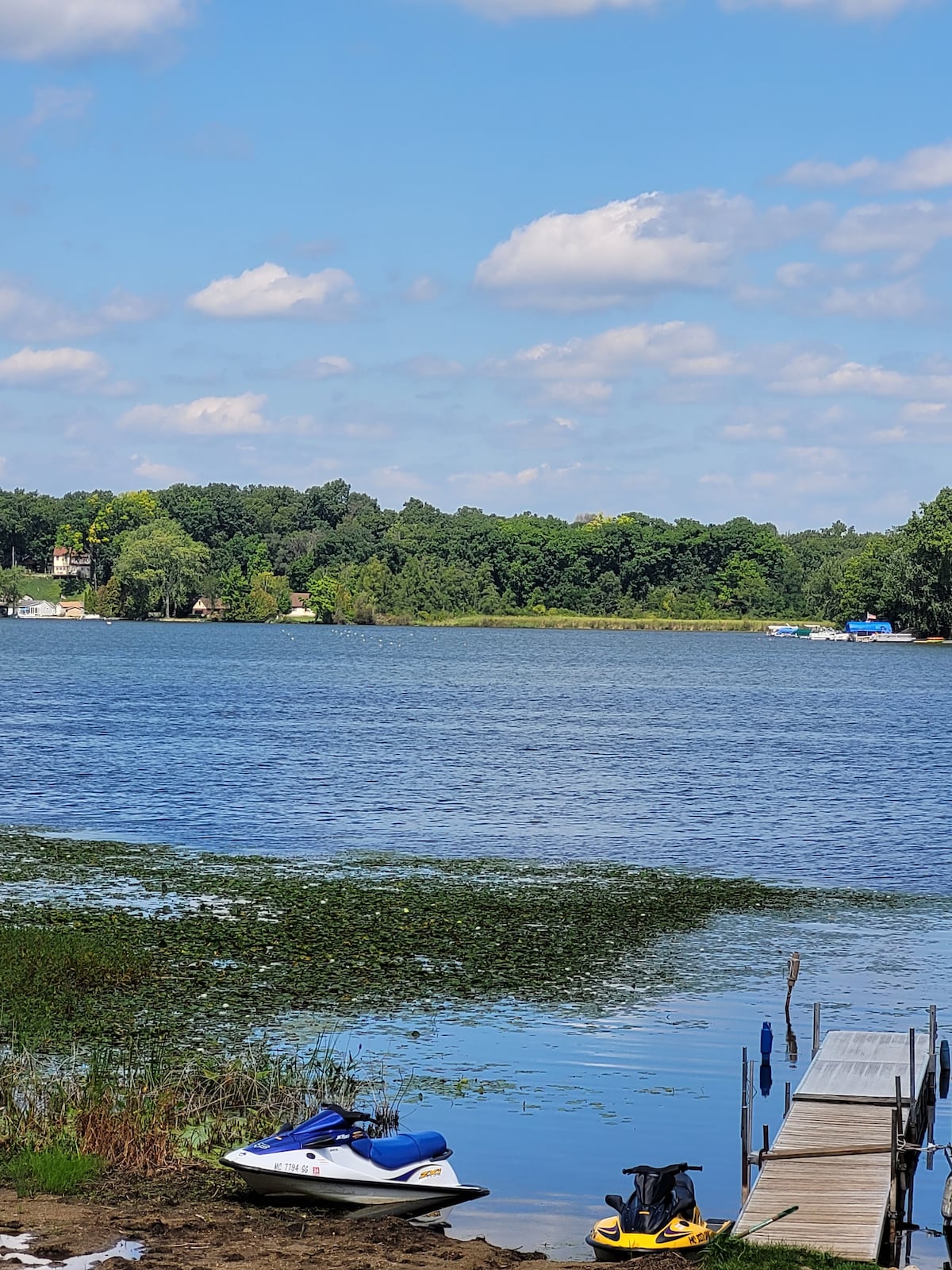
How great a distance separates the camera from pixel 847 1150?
1612cm

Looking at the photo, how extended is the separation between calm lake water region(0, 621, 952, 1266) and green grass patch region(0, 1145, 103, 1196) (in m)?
3.56

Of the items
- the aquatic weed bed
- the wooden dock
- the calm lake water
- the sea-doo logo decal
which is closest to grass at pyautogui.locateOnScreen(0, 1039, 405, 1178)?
the calm lake water

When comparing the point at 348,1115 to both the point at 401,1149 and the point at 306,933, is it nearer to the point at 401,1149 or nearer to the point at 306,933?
the point at 401,1149

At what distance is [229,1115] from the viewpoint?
53.9 ft

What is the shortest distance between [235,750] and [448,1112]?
46191mm

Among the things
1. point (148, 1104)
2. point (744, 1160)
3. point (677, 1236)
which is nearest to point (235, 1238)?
point (148, 1104)

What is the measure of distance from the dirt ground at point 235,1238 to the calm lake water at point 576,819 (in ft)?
3.03

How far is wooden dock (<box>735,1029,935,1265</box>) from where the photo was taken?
1410cm

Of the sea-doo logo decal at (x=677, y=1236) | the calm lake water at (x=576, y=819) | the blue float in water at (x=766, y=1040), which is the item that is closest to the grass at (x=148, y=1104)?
the calm lake water at (x=576, y=819)

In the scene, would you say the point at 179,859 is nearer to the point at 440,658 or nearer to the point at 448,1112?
the point at 448,1112

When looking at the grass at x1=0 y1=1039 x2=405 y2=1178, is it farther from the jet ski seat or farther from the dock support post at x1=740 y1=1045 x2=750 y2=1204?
the dock support post at x1=740 y1=1045 x2=750 y2=1204

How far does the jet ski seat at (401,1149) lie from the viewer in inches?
586

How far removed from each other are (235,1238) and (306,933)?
45.7 feet

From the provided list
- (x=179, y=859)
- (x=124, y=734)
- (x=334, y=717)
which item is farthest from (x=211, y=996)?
(x=334, y=717)
